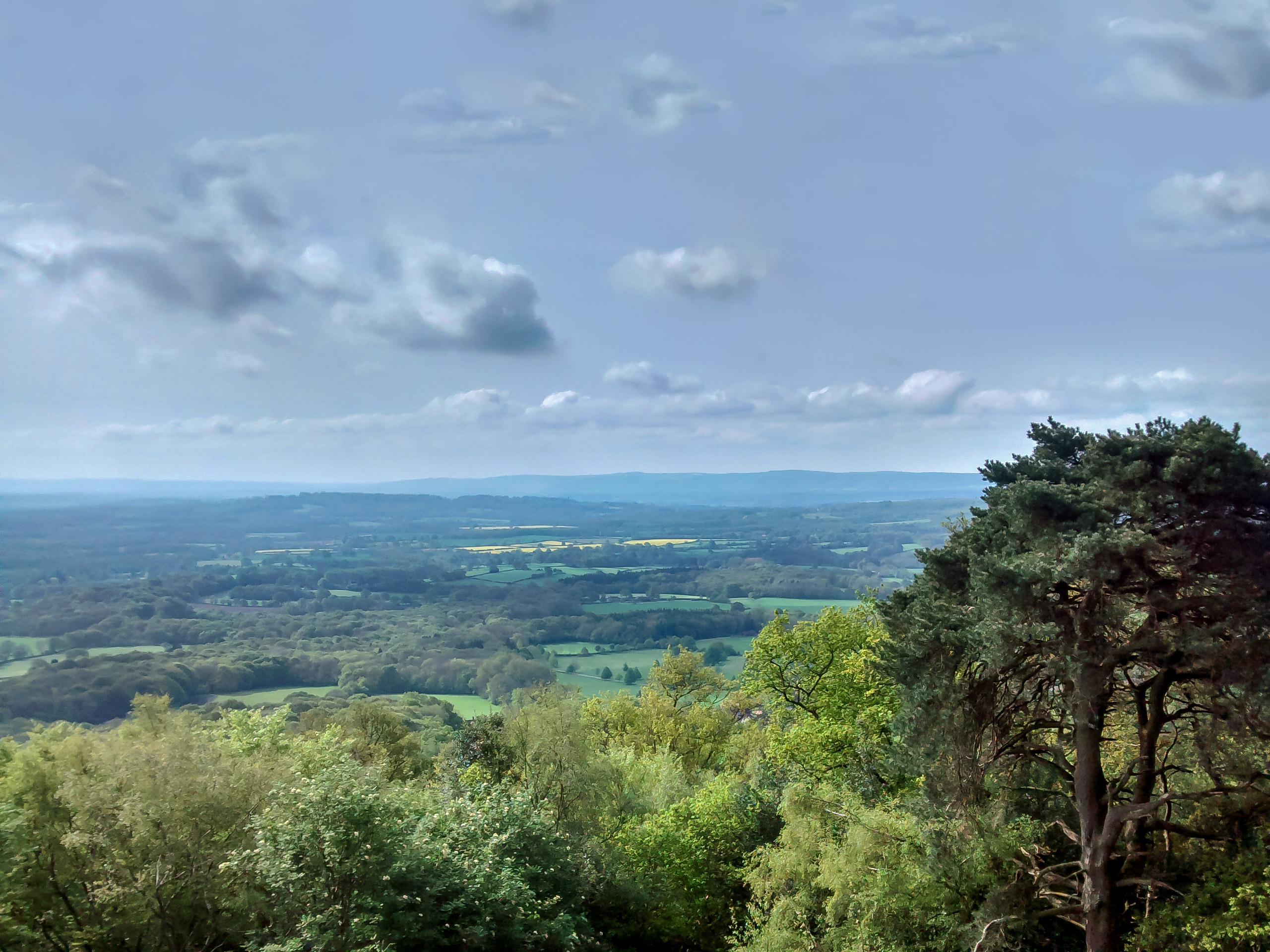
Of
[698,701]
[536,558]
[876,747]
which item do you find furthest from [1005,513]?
[536,558]

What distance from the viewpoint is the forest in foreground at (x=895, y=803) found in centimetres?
1291

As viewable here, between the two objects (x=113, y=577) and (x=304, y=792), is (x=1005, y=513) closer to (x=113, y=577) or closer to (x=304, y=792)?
(x=304, y=792)

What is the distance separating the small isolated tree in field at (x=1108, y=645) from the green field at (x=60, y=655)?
326 feet

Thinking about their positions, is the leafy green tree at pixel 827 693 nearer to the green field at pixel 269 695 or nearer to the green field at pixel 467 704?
the green field at pixel 467 704

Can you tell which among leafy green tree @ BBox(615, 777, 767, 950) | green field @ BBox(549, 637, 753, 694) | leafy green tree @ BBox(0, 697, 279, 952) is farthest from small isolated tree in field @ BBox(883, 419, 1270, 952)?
green field @ BBox(549, 637, 753, 694)

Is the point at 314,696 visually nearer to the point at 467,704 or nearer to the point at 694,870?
the point at 467,704

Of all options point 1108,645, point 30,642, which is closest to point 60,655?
point 30,642

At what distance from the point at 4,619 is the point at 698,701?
349 ft

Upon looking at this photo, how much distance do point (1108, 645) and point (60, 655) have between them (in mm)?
115847

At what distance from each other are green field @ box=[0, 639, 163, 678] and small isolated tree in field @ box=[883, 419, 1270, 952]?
→ 326 ft

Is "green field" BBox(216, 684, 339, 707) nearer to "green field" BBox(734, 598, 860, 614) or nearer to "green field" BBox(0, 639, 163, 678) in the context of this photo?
"green field" BBox(0, 639, 163, 678)

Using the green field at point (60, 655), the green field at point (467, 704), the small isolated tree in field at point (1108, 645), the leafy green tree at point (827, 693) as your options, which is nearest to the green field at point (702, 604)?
the green field at point (467, 704)

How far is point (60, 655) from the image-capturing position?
96.7 m

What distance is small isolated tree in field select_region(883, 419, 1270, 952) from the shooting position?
41.2 ft
